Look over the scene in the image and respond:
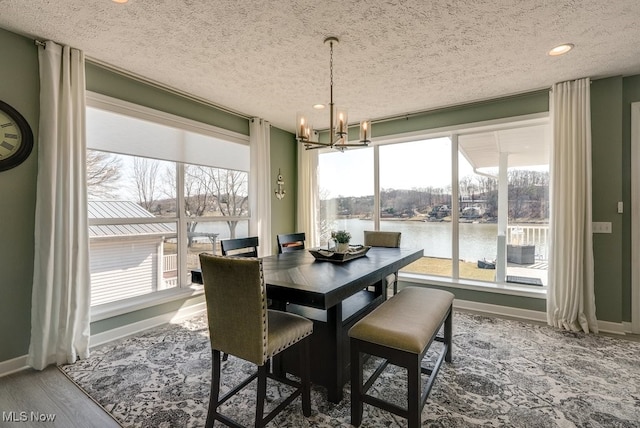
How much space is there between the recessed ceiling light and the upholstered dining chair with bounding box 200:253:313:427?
9.78ft

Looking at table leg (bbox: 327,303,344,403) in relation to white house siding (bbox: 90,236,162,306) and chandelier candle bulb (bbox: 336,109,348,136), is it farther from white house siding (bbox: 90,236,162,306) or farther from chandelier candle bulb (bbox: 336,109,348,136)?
white house siding (bbox: 90,236,162,306)

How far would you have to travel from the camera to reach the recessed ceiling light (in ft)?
7.96

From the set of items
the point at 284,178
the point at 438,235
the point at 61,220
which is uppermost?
Result: the point at 284,178

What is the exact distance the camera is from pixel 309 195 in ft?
16.1

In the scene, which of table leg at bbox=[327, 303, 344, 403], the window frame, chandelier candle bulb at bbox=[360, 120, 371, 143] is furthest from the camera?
the window frame

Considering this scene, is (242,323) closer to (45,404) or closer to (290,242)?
(45,404)

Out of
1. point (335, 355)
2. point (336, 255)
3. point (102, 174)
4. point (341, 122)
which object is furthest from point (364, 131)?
point (102, 174)

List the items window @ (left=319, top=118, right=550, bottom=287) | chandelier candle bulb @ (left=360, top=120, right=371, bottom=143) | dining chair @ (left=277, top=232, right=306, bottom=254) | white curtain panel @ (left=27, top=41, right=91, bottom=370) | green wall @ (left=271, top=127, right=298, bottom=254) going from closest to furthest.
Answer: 1. white curtain panel @ (left=27, top=41, right=91, bottom=370)
2. chandelier candle bulb @ (left=360, top=120, right=371, bottom=143)
3. dining chair @ (left=277, top=232, right=306, bottom=254)
4. window @ (left=319, top=118, right=550, bottom=287)
5. green wall @ (left=271, top=127, right=298, bottom=254)

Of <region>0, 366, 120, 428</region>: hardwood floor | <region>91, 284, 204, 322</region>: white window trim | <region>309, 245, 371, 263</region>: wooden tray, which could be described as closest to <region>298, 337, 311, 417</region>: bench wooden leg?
<region>309, 245, 371, 263</region>: wooden tray

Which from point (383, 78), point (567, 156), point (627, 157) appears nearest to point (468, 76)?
point (383, 78)

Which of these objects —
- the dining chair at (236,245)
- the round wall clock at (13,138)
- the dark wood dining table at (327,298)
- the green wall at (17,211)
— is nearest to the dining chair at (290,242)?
the dining chair at (236,245)

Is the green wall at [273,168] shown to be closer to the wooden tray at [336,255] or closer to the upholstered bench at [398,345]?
the wooden tray at [336,255]

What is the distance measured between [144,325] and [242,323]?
7.13 feet

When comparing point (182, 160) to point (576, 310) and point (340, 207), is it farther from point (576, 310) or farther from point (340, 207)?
point (576, 310)
